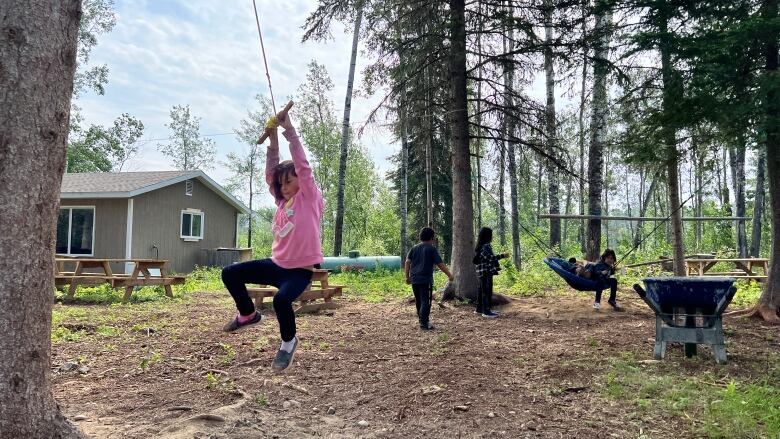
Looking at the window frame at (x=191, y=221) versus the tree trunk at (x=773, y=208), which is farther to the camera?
the window frame at (x=191, y=221)

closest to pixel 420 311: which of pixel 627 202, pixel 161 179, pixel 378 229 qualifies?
pixel 161 179

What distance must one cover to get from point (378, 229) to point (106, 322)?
100 ft

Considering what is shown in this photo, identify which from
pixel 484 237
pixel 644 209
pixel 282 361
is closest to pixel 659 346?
pixel 484 237

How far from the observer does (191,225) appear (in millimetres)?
21172

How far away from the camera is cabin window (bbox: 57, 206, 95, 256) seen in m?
18.6

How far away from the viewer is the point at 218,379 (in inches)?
214

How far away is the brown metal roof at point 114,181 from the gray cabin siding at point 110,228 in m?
0.51

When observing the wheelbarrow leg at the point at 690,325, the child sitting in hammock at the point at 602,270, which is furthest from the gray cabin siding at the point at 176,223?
the wheelbarrow leg at the point at 690,325

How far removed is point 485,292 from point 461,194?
7.66 feet

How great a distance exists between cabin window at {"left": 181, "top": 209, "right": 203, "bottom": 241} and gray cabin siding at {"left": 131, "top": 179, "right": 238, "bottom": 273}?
17 centimetres

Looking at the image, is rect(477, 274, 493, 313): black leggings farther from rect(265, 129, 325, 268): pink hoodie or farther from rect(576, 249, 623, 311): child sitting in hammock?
rect(265, 129, 325, 268): pink hoodie

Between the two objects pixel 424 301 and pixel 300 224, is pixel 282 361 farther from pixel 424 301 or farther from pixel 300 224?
pixel 424 301

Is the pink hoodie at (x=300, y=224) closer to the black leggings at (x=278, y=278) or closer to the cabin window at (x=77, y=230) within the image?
the black leggings at (x=278, y=278)

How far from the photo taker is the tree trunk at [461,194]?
35.3 ft
